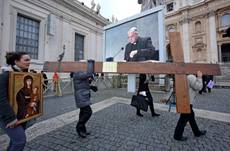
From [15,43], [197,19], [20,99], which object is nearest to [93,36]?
[15,43]

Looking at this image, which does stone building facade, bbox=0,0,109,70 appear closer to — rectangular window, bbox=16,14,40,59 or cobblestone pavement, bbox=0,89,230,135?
rectangular window, bbox=16,14,40,59

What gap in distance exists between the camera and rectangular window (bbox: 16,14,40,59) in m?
12.3

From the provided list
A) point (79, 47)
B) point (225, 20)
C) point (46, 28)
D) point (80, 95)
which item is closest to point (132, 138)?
point (80, 95)

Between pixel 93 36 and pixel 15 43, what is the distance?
9748 mm

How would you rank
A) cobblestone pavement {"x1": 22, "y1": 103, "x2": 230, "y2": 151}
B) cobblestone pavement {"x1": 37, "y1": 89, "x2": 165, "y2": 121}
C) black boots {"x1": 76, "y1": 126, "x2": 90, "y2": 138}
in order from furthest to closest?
1. cobblestone pavement {"x1": 37, "y1": 89, "x2": 165, "y2": 121}
2. black boots {"x1": 76, "y1": 126, "x2": 90, "y2": 138}
3. cobblestone pavement {"x1": 22, "y1": 103, "x2": 230, "y2": 151}

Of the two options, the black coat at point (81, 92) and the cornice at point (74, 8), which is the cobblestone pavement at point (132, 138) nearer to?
the black coat at point (81, 92)

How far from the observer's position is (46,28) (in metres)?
13.9

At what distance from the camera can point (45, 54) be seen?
45.3 feet

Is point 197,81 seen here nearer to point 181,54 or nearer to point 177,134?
point 177,134

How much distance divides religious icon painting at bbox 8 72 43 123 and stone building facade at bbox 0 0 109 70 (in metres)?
11.5

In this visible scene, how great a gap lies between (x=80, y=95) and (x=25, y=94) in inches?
54.2

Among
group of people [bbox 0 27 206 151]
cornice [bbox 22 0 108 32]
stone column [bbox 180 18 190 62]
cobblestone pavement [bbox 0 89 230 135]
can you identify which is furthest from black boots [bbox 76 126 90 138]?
stone column [bbox 180 18 190 62]

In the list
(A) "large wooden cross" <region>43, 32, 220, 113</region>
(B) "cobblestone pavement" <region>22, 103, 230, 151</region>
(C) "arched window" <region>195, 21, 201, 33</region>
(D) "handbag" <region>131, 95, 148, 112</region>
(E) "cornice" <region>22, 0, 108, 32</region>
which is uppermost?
(C) "arched window" <region>195, 21, 201, 33</region>

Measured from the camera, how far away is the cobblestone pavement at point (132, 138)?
9.36 ft
